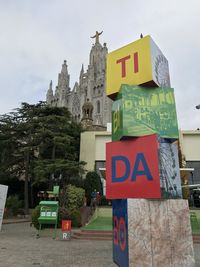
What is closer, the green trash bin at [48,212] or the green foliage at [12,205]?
the green trash bin at [48,212]

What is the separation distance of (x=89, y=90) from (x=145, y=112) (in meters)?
74.9

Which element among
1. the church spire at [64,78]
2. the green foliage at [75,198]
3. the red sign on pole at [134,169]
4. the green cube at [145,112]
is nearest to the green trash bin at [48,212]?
the green foliage at [75,198]

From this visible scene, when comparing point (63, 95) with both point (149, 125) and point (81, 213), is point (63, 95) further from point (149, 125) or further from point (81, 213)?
point (149, 125)

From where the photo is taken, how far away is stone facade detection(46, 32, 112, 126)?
75.9 metres

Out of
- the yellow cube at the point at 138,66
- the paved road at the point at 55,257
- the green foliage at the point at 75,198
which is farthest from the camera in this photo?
the green foliage at the point at 75,198

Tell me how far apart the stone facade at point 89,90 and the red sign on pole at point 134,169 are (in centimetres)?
6540

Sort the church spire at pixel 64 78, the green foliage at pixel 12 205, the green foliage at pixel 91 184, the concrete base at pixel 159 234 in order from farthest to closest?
the church spire at pixel 64 78 → the green foliage at pixel 91 184 → the green foliage at pixel 12 205 → the concrete base at pixel 159 234

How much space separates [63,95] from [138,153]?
83.0 m

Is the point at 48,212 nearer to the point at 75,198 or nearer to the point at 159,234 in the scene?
the point at 75,198

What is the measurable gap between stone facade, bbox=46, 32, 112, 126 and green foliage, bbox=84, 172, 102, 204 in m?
47.6

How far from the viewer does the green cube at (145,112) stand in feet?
19.4

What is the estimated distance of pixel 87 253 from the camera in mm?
8289

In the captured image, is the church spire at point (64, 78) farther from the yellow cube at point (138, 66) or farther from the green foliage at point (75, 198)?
the yellow cube at point (138, 66)

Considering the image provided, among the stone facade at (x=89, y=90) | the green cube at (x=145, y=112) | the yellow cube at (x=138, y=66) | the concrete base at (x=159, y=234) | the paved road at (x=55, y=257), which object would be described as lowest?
the paved road at (x=55, y=257)
